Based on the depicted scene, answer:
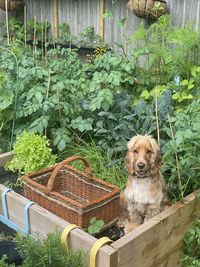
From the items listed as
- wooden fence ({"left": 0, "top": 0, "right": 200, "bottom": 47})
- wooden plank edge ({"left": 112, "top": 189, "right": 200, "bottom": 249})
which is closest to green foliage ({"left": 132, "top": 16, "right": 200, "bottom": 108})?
wooden fence ({"left": 0, "top": 0, "right": 200, "bottom": 47})

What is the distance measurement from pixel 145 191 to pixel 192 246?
66cm

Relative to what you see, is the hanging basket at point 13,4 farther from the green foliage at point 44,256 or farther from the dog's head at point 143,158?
the green foliage at point 44,256

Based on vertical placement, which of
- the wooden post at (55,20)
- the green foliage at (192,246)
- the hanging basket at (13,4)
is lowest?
the green foliage at (192,246)

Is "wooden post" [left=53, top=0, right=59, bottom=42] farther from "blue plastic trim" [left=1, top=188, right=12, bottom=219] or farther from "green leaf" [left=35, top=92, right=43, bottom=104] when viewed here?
"blue plastic trim" [left=1, top=188, right=12, bottom=219]

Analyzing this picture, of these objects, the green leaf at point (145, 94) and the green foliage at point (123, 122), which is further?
the green leaf at point (145, 94)

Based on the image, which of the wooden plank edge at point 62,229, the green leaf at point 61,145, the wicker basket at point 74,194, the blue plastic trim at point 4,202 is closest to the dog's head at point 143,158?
the wicker basket at point 74,194

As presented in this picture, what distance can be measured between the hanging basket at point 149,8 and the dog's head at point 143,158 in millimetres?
2956

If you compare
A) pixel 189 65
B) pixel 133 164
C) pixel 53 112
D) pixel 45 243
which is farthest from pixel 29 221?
pixel 189 65

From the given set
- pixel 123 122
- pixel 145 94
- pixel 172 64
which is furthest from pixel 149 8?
pixel 123 122

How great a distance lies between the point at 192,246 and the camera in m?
2.72

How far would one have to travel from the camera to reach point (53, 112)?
134 inches

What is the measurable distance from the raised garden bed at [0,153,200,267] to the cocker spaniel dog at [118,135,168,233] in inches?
4.3

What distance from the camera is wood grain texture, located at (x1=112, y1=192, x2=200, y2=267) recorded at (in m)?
2.20

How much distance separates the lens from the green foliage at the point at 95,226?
2.35 m
